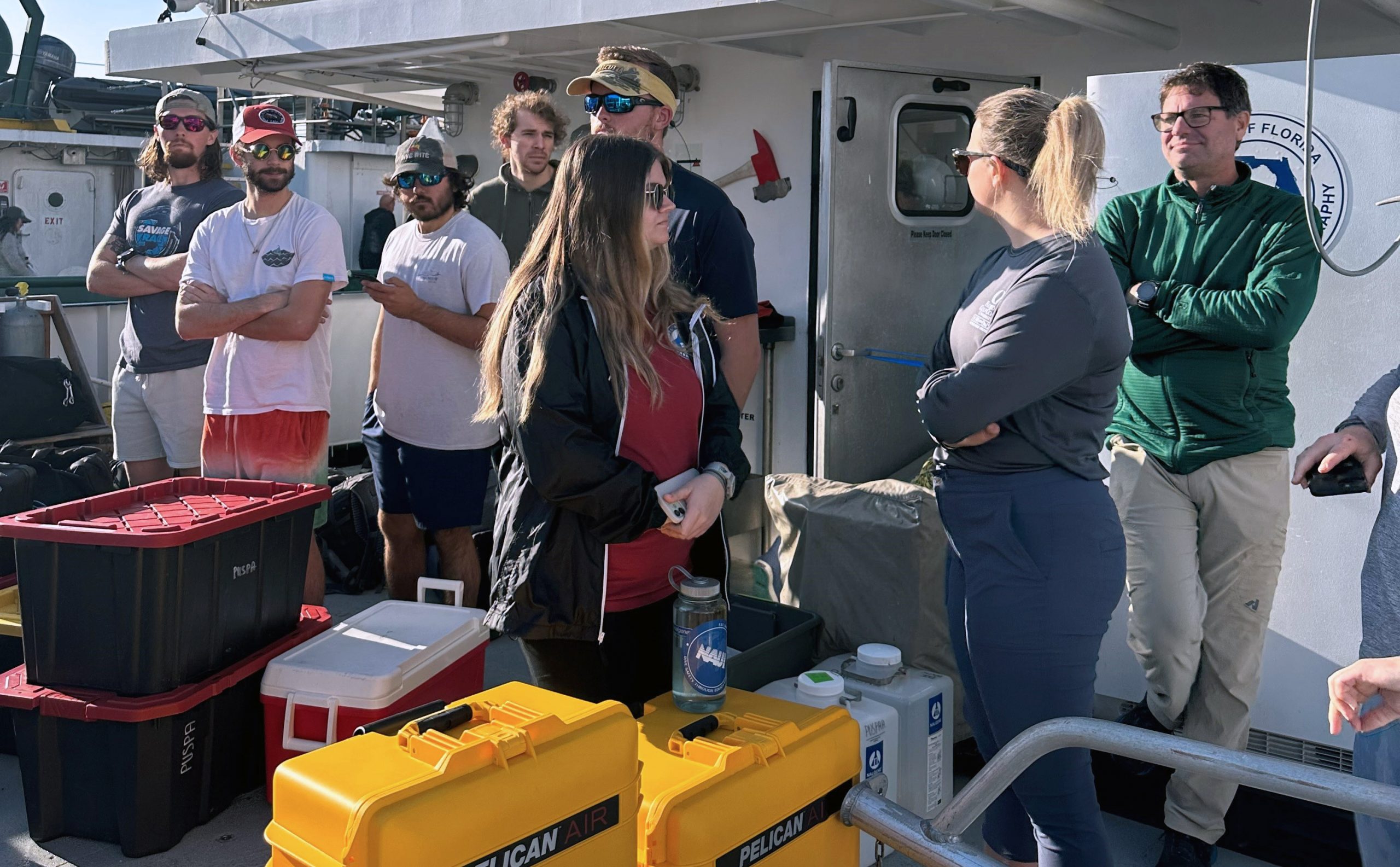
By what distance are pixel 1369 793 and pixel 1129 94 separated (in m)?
2.65

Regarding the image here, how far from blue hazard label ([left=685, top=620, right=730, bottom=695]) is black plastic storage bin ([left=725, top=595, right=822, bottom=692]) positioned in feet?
1.94

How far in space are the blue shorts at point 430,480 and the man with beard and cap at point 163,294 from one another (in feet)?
2.63

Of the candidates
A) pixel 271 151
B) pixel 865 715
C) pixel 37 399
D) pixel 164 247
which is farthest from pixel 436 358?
pixel 37 399

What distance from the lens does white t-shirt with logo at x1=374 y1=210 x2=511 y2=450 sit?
4.04 m

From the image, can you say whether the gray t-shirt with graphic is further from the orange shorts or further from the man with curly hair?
the man with curly hair

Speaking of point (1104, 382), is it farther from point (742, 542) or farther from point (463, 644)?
point (742, 542)

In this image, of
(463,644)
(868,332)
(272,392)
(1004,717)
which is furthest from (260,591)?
(868,332)

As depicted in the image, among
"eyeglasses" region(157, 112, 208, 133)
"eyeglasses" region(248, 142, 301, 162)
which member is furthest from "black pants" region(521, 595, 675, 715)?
"eyeglasses" region(157, 112, 208, 133)

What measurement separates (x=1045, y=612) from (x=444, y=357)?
96.3 inches

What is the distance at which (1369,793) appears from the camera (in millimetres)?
1387

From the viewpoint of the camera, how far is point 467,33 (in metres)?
5.68

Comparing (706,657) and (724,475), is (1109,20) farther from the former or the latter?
(706,657)

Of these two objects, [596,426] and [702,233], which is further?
[702,233]

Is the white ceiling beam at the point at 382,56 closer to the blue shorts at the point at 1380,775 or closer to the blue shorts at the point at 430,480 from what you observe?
the blue shorts at the point at 430,480
